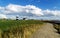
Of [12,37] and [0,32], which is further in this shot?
[12,37]

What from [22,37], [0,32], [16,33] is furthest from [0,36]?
[22,37]

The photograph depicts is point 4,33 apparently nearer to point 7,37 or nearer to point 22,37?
point 7,37

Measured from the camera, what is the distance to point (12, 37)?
578 inches

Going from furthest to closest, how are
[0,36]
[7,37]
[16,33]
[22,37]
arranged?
[22,37]
[16,33]
[7,37]
[0,36]

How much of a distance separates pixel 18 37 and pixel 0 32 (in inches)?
120

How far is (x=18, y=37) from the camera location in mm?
16000

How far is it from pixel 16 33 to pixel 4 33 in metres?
2.15

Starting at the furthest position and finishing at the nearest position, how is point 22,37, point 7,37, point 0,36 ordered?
point 22,37, point 7,37, point 0,36

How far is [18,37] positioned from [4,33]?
2.49m

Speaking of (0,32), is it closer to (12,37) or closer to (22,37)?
(12,37)

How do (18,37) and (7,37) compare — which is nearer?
(7,37)

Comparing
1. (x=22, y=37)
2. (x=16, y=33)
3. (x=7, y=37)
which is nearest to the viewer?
(x=7, y=37)

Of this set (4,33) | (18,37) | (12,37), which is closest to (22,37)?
(18,37)

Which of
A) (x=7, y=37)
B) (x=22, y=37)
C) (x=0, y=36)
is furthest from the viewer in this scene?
(x=22, y=37)
